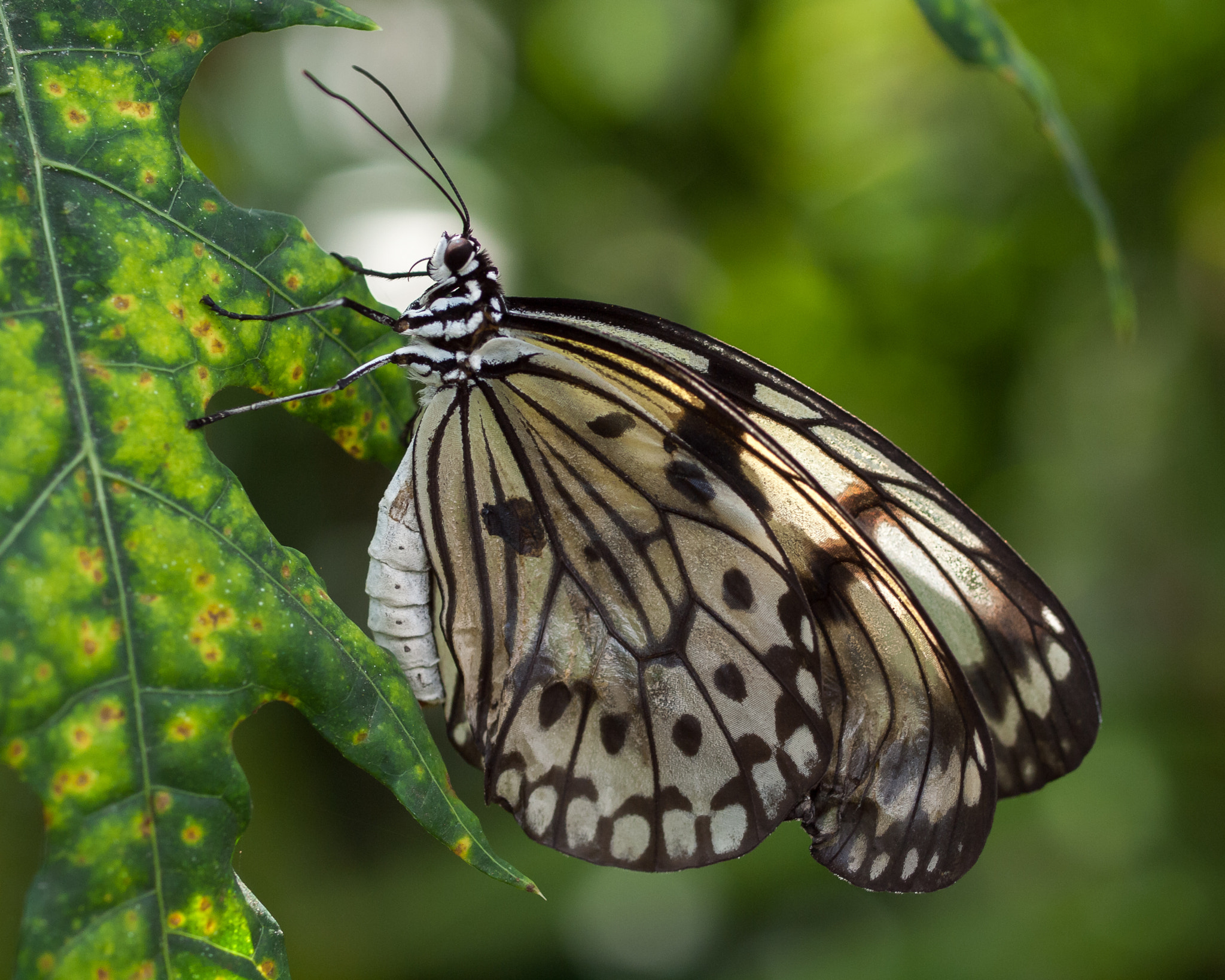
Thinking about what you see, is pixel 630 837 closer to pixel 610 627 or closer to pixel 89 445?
pixel 610 627

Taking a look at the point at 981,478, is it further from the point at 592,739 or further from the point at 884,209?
the point at 592,739

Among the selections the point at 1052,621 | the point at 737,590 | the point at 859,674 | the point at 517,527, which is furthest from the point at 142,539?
the point at 1052,621

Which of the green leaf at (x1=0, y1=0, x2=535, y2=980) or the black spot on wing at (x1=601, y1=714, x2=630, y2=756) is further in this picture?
the black spot on wing at (x1=601, y1=714, x2=630, y2=756)

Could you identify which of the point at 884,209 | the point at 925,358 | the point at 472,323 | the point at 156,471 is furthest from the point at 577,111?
the point at 156,471

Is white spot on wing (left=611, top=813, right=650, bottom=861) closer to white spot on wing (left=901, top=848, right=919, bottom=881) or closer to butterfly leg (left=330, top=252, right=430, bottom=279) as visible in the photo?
white spot on wing (left=901, top=848, right=919, bottom=881)

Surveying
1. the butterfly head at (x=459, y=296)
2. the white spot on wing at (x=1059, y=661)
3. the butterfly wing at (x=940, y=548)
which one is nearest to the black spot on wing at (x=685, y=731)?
the butterfly wing at (x=940, y=548)

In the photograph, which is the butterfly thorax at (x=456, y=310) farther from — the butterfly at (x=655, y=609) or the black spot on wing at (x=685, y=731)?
the black spot on wing at (x=685, y=731)

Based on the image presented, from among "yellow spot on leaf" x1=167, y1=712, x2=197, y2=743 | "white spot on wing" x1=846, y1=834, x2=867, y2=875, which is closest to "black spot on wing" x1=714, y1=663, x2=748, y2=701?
"white spot on wing" x1=846, y1=834, x2=867, y2=875

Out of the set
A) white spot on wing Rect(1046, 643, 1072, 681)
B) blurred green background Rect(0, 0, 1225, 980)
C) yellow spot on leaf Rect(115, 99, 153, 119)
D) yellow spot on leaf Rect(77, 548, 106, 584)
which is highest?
yellow spot on leaf Rect(115, 99, 153, 119)
